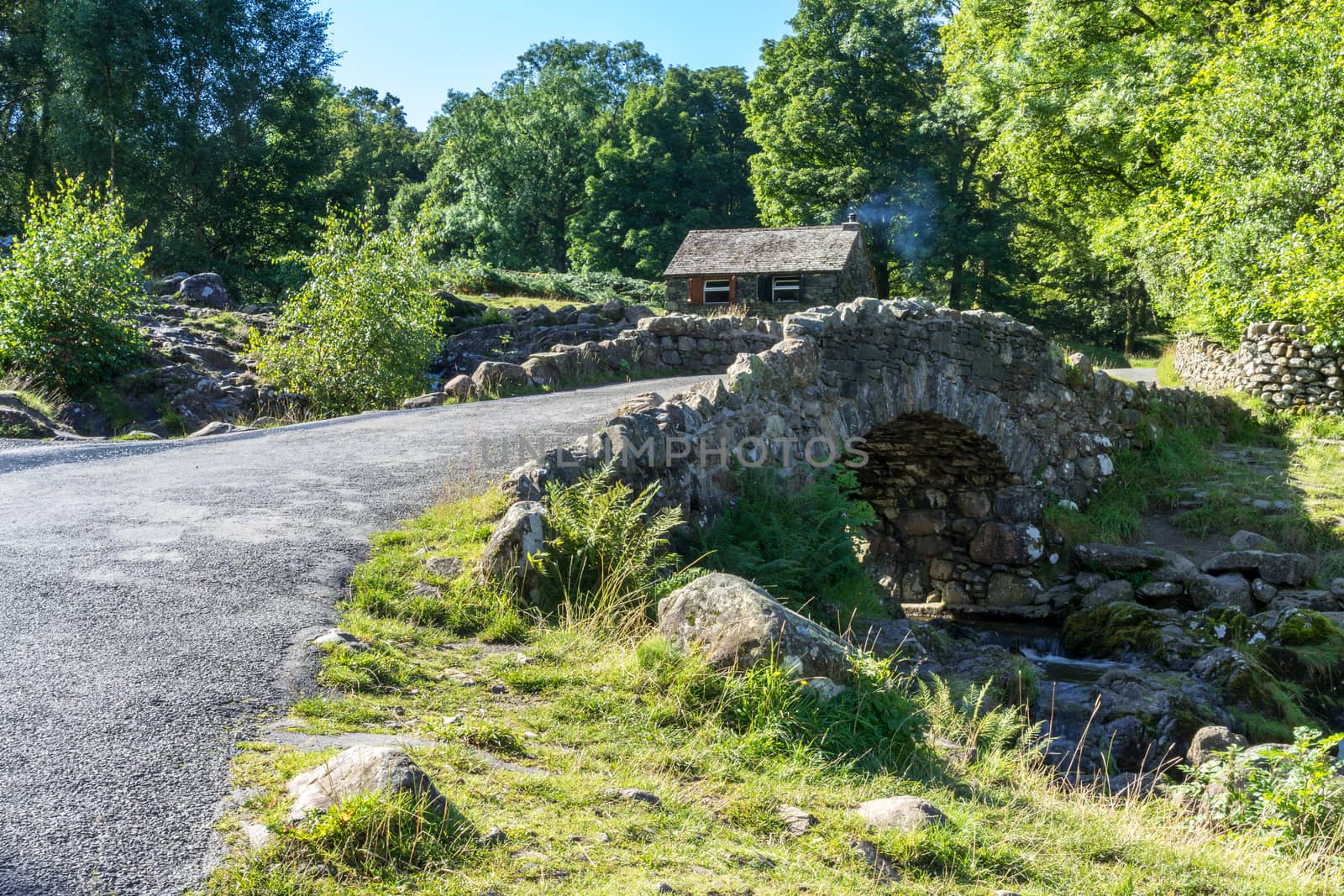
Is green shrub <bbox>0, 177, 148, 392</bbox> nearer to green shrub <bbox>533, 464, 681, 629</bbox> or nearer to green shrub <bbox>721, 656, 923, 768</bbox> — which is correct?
green shrub <bbox>533, 464, 681, 629</bbox>

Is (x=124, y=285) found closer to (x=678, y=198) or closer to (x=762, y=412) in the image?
(x=762, y=412)

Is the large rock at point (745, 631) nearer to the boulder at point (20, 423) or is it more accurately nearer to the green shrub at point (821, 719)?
the green shrub at point (821, 719)

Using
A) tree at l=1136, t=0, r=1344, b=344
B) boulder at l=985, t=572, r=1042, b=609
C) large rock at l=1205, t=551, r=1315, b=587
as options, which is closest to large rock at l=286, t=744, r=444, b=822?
large rock at l=1205, t=551, r=1315, b=587

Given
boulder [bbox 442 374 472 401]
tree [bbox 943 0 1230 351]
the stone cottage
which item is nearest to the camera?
boulder [bbox 442 374 472 401]

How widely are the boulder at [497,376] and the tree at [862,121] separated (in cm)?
2720

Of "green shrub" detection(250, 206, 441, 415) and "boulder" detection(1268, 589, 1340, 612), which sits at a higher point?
"green shrub" detection(250, 206, 441, 415)

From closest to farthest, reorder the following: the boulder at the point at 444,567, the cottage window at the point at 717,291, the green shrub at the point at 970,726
Answer: the green shrub at the point at 970,726 < the boulder at the point at 444,567 < the cottage window at the point at 717,291

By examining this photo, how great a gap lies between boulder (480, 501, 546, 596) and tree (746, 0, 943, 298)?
35.1m

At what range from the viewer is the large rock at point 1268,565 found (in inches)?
484

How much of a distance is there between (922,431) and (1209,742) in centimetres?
652

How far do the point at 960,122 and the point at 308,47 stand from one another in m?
23.6


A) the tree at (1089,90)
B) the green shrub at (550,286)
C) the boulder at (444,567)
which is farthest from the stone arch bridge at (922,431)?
the green shrub at (550,286)

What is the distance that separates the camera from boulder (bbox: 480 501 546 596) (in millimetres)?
5848

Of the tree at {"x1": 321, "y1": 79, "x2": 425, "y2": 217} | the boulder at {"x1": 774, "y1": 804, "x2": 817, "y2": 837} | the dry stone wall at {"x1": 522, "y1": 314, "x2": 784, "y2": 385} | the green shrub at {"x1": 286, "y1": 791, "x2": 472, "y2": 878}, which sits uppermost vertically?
the tree at {"x1": 321, "y1": 79, "x2": 425, "y2": 217}
